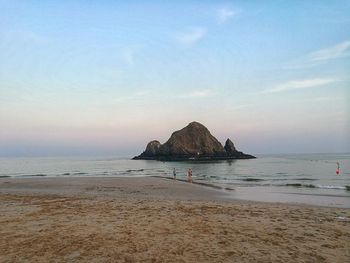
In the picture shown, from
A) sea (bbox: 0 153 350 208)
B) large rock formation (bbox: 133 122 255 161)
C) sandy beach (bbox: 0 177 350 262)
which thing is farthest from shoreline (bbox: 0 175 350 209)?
large rock formation (bbox: 133 122 255 161)

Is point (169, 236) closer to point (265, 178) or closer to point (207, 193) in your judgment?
point (207, 193)

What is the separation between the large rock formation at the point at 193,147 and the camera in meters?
121

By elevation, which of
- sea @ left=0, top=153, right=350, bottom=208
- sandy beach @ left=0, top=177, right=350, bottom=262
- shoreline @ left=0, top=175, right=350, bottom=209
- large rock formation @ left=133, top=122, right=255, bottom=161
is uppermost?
large rock formation @ left=133, top=122, right=255, bottom=161

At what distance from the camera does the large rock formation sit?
12144 cm

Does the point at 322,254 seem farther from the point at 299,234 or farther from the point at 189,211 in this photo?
the point at 189,211

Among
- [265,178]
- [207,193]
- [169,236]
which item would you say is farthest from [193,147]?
[169,236]

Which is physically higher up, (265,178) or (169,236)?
(169,236)

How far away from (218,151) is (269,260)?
399ft

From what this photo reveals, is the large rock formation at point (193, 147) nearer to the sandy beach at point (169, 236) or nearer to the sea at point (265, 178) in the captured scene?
the sea at point (265, 178)

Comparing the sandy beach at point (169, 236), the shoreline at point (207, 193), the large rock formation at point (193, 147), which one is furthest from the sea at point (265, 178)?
the large rock formation at point (193, 147)

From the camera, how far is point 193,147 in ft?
405

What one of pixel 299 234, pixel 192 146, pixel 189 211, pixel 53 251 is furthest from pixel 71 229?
pixel 192 146

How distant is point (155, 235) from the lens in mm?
8062

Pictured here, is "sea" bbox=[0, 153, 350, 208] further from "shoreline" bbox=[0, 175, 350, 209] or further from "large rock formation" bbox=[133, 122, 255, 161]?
"large rock formation" bbox=[133, 122, 255, 161]
